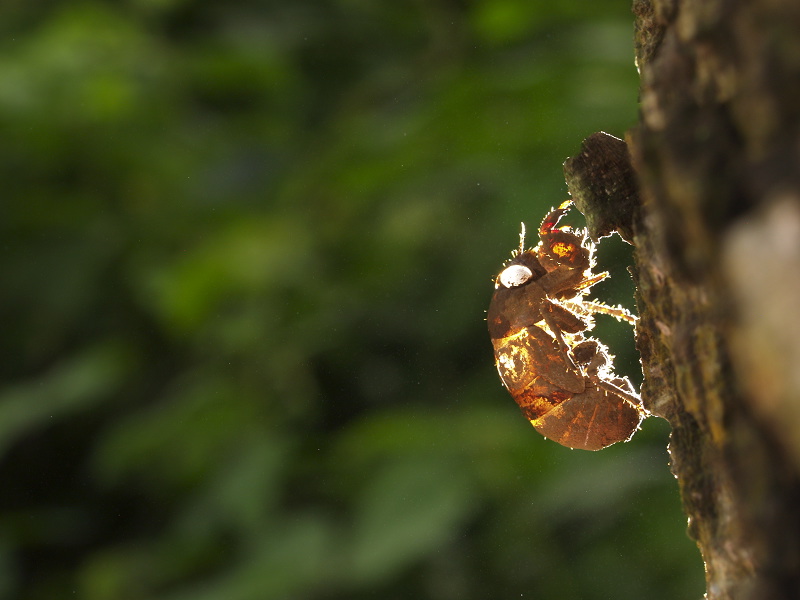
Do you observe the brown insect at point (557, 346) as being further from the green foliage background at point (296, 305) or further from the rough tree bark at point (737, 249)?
the rough tree bark at point (737, 249)

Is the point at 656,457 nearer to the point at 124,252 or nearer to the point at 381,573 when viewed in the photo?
the point at 381,573

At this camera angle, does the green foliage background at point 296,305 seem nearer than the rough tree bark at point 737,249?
No

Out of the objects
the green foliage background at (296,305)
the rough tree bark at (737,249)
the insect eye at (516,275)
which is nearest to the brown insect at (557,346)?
the insect eye at (516,275)

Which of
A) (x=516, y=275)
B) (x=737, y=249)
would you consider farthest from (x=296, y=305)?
(x=737, y=249)

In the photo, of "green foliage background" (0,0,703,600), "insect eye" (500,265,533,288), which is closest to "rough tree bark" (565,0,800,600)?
"insect eye" (500,265,533,288)

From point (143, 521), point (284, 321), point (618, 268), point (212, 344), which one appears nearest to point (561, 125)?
point (618, 268)

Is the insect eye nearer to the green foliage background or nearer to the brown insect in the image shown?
the brown insect

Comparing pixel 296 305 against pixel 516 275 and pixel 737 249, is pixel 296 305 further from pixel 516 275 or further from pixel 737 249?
pixel 737 249
